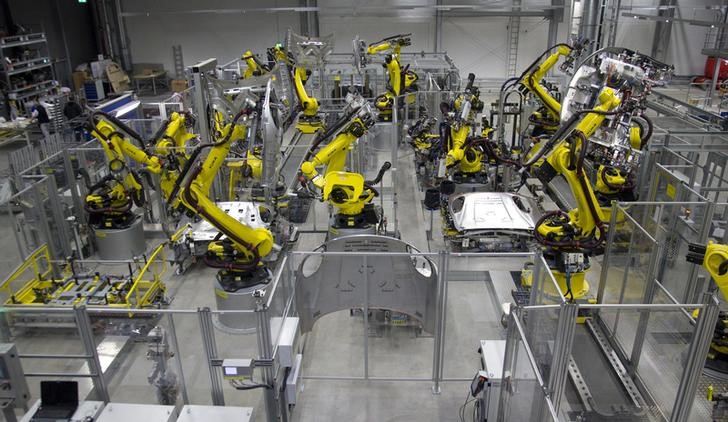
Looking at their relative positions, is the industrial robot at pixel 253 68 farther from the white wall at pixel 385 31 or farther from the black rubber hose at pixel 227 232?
the black rubber hose at pixel 227 232

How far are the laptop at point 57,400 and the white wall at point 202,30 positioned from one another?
20007 millimetres

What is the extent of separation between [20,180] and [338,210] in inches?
186

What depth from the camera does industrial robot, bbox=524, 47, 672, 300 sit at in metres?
6.77

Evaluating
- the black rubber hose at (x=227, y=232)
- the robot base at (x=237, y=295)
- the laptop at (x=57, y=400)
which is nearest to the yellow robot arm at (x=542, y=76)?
the robot base at (x=237, y=295)

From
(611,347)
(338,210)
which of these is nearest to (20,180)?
(338,210)

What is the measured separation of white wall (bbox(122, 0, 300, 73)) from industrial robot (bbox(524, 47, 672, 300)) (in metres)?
Result: 15.7

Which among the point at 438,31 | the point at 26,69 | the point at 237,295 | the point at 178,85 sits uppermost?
the point at 438,31

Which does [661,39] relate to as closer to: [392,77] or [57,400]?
→ [392,77]

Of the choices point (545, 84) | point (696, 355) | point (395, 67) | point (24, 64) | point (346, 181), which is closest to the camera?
point (696, 355)

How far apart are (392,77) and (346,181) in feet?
23.0

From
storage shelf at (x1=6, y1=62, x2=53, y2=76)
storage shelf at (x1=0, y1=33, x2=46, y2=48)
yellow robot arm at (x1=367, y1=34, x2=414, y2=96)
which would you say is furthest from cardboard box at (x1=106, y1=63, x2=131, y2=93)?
yellow robot arm at (x1=367, y1=34, x2=414, y2=96)

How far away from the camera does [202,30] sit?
917 inches

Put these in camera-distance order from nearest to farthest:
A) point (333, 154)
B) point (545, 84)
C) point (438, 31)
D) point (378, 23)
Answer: point (333, 154), point (545, 84), point (438, 31), point (378, 23)

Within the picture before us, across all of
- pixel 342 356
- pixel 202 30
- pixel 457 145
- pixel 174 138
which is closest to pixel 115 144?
pixel 174 138
